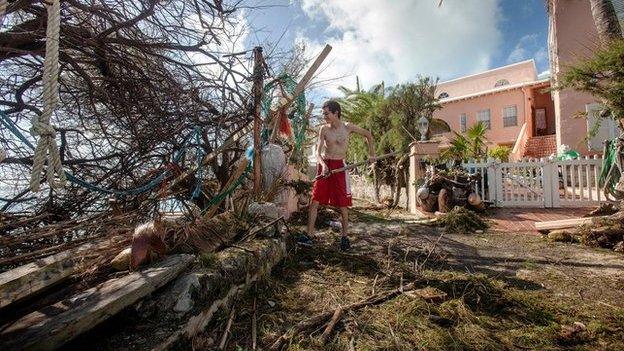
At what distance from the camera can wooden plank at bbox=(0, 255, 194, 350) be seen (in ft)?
4.52

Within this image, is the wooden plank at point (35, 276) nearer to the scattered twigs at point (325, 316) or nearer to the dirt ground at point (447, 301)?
the dirt ground at point (447, 301)

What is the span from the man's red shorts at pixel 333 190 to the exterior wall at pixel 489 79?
25374 mm

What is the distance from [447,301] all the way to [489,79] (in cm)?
2813

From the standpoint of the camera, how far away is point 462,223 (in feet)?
21.2

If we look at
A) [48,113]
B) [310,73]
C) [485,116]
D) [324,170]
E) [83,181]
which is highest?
[485,116]

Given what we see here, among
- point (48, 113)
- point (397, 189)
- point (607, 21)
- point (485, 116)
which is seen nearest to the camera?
point (48, 113)

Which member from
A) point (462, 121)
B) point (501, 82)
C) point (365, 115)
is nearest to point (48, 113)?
point (365, 115)

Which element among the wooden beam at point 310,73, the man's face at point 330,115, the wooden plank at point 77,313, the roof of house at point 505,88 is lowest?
the wooden plank at point 77,313

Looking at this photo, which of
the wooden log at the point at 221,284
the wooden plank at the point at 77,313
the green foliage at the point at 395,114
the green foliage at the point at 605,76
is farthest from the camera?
the green foliage at the point at 395,114

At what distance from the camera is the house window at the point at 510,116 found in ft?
69.8

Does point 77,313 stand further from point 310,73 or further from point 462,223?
point 462,223

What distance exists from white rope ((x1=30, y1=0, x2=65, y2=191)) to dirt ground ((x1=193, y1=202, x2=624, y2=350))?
138 centimetres

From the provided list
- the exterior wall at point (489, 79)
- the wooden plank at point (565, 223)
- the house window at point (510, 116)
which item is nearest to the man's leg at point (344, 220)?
the wooden plank at point (565, 223)

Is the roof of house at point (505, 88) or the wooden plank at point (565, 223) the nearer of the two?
the wooden plank at point (565, 223)
